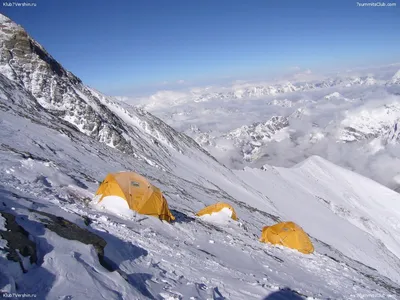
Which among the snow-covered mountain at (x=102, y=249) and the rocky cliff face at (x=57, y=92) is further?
the rocky cliff face at (x=57, y=92)

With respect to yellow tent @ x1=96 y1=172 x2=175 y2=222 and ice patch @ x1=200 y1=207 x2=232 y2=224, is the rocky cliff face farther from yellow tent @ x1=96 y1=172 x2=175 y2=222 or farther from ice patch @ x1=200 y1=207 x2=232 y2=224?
yellow tent @ x1=96 y1=172 x2=175 y2=222

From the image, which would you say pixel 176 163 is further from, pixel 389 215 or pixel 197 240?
pixel 389 215

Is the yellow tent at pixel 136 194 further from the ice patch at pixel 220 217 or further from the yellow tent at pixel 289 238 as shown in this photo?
the yellow tent at pixel 289 238

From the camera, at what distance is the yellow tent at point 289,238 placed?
2283 cm

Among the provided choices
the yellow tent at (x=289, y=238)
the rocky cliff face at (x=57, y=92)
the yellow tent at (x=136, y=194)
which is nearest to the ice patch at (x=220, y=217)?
the yellow tent at (x=289, y=238)

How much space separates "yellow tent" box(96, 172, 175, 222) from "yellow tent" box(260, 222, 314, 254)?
9638mm

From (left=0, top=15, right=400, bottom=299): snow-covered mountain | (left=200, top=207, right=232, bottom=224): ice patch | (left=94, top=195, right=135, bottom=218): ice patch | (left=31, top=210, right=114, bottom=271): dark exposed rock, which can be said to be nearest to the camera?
(left=0, top=15, right=400, bottom=299): snow-covered mountain

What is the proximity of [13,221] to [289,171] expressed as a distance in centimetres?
10807

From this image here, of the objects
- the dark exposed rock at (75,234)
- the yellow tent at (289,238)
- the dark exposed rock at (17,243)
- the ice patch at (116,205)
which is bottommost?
the yellow tent at (289,238)

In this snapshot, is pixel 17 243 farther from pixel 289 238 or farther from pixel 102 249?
pixel 289 238

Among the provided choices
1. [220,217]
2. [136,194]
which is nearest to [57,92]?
[220,217]

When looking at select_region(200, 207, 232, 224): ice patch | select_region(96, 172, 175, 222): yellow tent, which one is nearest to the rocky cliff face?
select_region(200, 207, 232, 224): ice patch

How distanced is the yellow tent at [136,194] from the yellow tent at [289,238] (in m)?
9.64

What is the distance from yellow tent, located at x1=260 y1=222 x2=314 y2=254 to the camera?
22828 millimetres
